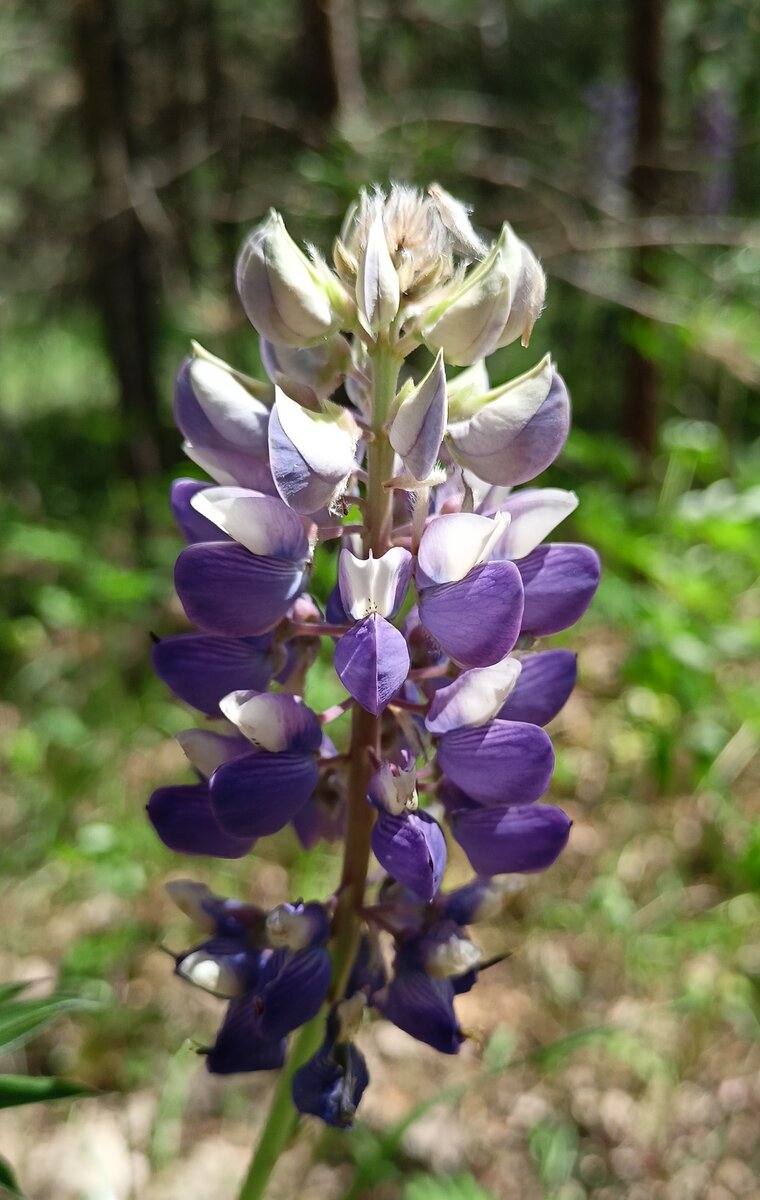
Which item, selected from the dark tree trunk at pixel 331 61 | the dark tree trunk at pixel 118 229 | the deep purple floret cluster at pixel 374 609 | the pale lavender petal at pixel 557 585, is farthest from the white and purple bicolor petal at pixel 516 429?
the dark tree trunk at pixel 118 229

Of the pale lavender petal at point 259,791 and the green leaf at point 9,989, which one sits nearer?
the pale lavender petal at point 259,791

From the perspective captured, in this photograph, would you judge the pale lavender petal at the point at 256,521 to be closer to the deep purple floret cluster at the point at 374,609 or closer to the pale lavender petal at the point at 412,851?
the deep purple floret cluster at the point at 374,609

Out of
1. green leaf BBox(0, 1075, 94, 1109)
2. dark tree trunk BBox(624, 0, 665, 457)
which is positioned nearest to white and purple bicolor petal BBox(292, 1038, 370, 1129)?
green leaf BBox(0, 1075, 94, 1109)

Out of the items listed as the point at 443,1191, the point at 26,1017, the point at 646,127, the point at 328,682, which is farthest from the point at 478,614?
the point at 646,127

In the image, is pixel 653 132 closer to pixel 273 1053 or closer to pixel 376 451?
pixel 376 451

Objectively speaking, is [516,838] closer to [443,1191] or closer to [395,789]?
[395,789]

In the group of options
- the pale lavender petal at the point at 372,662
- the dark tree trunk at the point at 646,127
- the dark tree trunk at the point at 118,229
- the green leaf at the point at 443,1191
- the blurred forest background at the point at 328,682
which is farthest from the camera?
the dark tree trunk at the point at 646,127

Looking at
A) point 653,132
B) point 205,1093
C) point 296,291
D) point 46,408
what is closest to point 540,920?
point 205,1093

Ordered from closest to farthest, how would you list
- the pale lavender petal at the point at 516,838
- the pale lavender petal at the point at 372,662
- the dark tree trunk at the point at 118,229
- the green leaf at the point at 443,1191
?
the pale lavender petal at the point at 372,662 → the pale lavender petal at the point at 516,838 → the green leaf at the point at 443,1191 → the dark tree trunk at the point at 118,229
